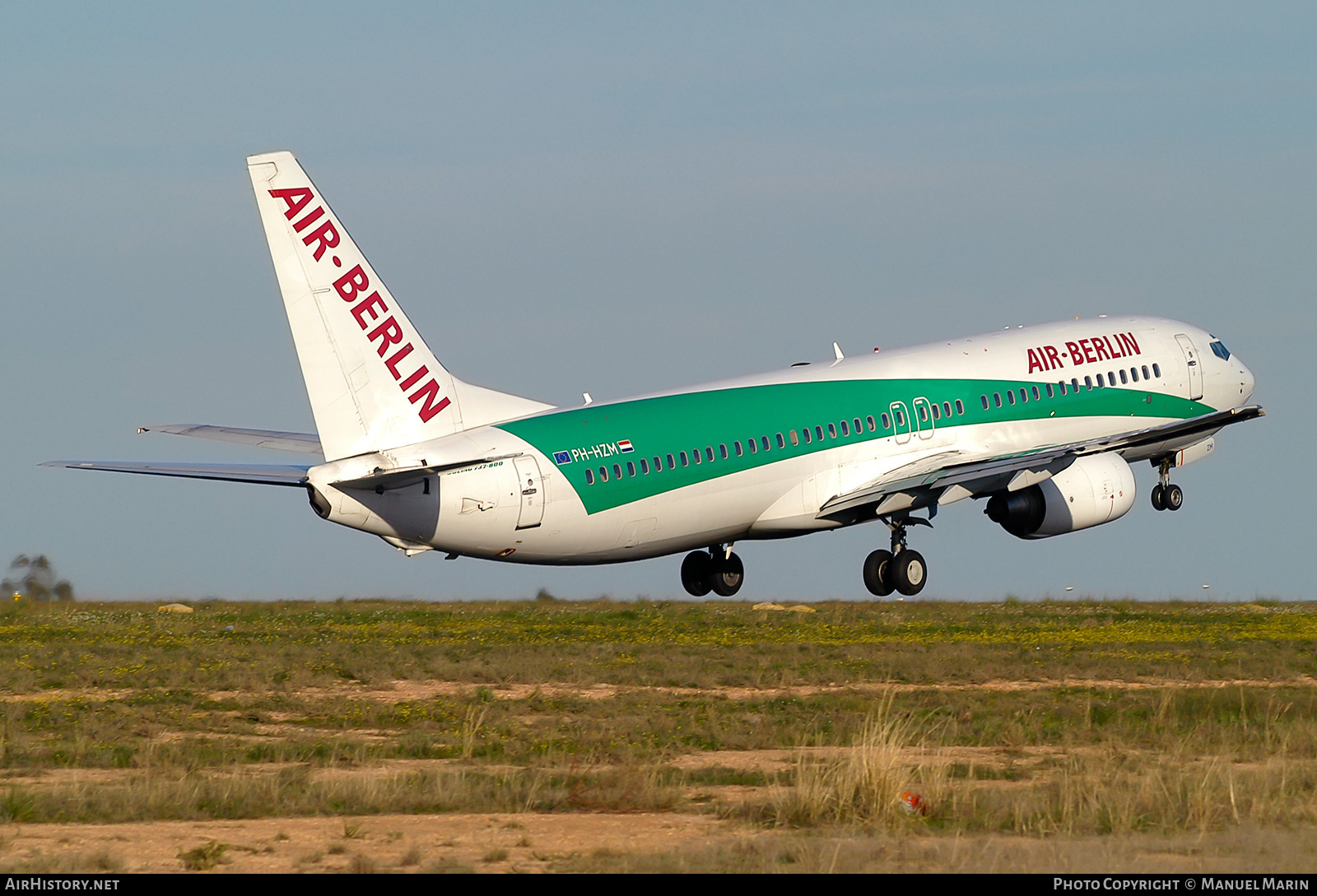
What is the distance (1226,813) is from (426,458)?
748 inches

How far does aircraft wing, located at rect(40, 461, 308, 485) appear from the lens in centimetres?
3206

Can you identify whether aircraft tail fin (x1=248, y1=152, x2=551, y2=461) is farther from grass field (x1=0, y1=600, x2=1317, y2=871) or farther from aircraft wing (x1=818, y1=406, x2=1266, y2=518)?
aircraft wing (x1=818, y1=406, x2=1266, y2=518)

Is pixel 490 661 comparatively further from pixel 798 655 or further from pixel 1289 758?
pixel 1289 758

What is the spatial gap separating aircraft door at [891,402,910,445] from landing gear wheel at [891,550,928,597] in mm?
2935

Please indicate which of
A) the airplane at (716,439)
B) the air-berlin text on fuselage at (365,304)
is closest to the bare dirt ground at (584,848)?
the airplane at (716,439)

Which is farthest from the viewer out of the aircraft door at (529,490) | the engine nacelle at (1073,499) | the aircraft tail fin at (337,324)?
the engine nacelle at (1073,499)

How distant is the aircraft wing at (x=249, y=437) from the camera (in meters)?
36.7

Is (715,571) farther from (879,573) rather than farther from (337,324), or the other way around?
(337,324)

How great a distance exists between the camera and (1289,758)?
20922mm

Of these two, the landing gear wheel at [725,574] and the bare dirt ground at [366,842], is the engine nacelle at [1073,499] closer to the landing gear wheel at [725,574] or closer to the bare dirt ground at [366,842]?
the landing gear wheel at [725,574]

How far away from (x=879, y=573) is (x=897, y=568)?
53cm

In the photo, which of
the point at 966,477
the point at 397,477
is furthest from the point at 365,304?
the point at 966,477

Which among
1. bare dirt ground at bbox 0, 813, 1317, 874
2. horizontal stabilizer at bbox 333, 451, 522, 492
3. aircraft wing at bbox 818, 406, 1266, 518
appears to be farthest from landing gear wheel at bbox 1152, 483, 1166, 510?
bare dirt ground at bbox 0, 813, 1317, 874

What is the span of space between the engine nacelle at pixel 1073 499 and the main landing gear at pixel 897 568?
229cm
